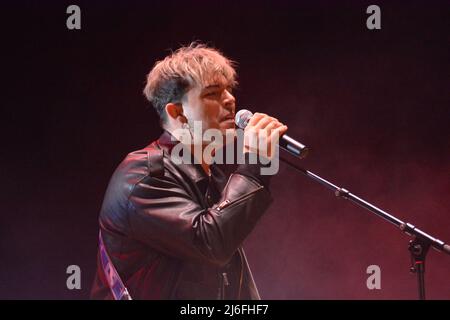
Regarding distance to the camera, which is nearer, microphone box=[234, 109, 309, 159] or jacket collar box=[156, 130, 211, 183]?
microphone box=[234, 109, 309, 159]

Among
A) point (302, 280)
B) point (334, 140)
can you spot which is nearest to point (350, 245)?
point (302, 280)

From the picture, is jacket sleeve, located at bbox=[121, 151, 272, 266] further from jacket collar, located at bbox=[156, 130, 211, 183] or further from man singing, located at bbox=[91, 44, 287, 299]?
jacket collar, located at bbox=[156, 130, 211, 183]

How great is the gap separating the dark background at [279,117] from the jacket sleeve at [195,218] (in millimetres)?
1551

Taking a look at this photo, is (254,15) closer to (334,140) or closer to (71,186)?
(334,140)

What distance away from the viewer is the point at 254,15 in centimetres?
319

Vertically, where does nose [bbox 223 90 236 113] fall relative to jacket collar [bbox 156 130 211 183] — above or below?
above

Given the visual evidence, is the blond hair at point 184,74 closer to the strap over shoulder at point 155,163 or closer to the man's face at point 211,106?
the man's face at point 211,106

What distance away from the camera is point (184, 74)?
1.80 metres

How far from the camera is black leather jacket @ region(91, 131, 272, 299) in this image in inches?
58.4

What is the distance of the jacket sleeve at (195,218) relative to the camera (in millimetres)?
1477

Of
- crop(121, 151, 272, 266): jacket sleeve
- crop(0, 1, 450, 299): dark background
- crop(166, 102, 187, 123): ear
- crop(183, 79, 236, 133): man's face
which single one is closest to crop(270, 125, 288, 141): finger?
crop(121, 151, 272, 266): jacket sleeve

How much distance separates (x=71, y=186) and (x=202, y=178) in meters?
1.50

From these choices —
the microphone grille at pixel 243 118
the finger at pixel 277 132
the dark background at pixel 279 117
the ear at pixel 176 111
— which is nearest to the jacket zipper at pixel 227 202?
the finger at pixel 277 132

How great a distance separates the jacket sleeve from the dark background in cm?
155
